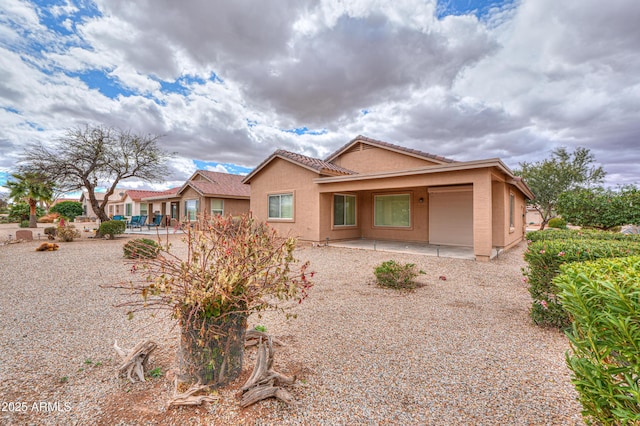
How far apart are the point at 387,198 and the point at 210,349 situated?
1217 centimetres

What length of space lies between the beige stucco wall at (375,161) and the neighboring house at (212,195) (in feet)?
30.9

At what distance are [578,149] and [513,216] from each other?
19.4 meters

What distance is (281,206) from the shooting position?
47.8 ft

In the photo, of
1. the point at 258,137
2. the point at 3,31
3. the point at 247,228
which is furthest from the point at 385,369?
the point at 258,137

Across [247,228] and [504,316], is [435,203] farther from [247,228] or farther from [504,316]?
[247,228]

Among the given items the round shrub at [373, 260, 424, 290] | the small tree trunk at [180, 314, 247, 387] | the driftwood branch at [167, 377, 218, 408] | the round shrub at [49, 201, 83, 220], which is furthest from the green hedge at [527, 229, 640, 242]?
the round shrub at [49, 201, 83, 220]

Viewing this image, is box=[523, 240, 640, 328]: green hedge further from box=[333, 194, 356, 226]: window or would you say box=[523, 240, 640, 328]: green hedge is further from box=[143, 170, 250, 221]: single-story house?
box=[143, 170, 250, 221]: single-story house

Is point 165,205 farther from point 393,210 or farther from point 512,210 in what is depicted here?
point 512,210

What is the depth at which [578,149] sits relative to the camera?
82.9 ft

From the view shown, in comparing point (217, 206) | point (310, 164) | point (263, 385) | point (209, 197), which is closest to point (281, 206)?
point (310, 164)

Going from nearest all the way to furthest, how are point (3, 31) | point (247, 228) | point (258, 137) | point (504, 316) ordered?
1. point (247, 228)
2. point (504, 316)
3. point (3, 31)
4. point (258, 137)

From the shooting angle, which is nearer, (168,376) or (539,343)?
(168,376)

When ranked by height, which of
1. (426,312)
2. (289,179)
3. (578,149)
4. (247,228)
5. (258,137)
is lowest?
(426,312)

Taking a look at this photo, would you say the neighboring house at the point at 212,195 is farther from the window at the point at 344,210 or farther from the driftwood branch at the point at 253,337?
the driftwood branch at the point at 253,337
